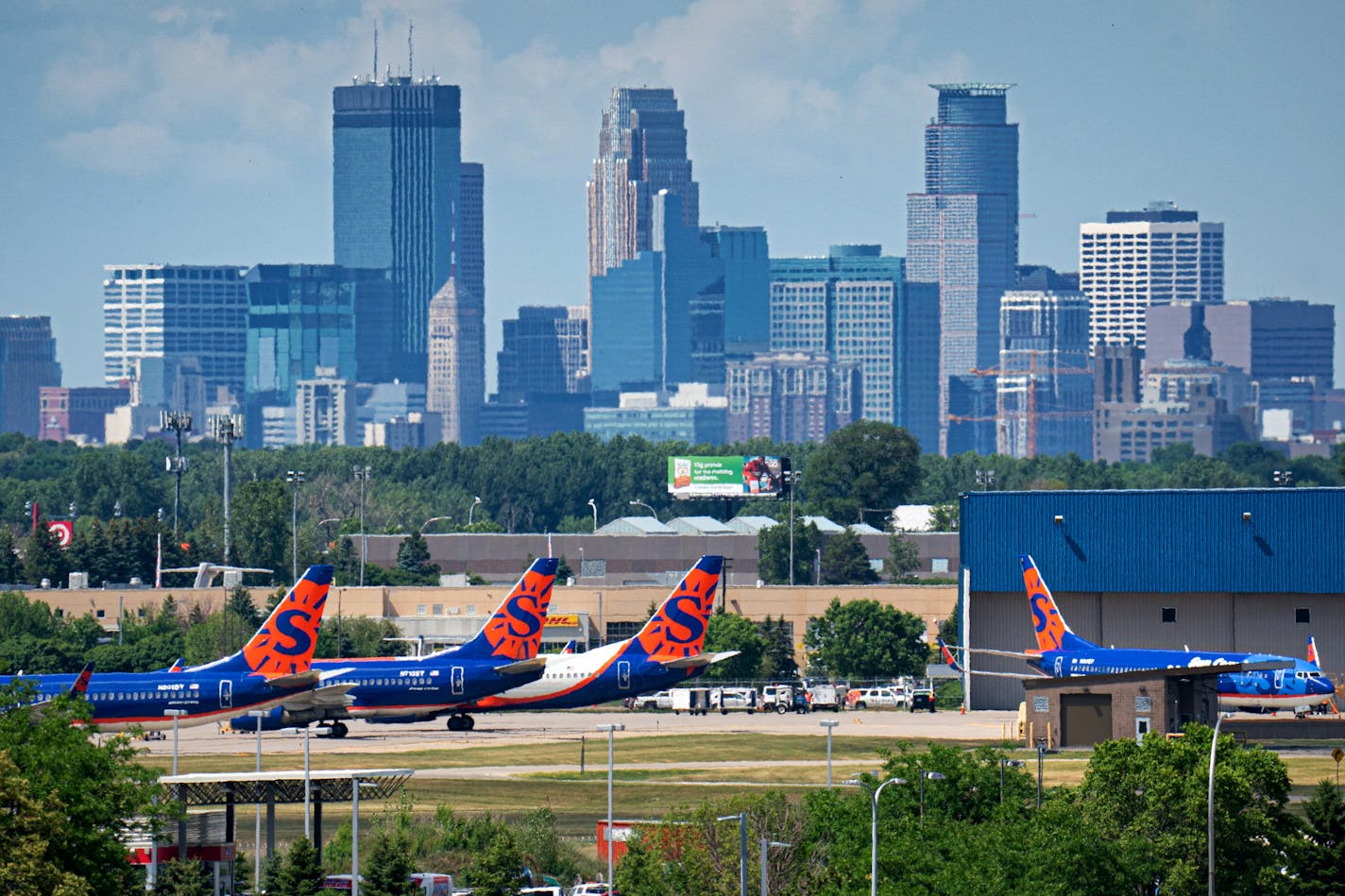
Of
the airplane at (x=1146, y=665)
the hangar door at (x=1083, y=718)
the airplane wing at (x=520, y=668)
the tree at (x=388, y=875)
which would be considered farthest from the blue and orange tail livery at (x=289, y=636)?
the tree at (x=388, y=875)

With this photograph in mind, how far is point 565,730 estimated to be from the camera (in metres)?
126

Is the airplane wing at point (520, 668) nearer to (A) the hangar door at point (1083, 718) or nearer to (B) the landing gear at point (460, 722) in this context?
(B) the landing gear at point (460, 722)

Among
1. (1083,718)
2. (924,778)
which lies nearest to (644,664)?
(1083,718)

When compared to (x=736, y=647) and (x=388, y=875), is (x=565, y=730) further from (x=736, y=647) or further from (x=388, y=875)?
(x=388, y=875)

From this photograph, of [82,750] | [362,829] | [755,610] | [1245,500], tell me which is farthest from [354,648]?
[82,750]

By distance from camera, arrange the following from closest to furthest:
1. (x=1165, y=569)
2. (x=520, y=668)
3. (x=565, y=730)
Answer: (x=520, y=668), (x=565, y=730), (x=1165, y=569)

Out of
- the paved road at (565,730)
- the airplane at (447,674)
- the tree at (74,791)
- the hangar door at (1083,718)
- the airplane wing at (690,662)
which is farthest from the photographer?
the airplane wing at (690,662)

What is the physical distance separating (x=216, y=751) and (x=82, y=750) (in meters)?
47.9

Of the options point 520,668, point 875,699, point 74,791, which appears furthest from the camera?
point 875,699

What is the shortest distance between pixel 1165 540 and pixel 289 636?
143ft

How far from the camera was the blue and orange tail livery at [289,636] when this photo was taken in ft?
379

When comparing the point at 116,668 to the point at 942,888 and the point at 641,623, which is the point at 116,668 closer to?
the point at 641,623

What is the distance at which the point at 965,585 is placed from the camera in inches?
5261

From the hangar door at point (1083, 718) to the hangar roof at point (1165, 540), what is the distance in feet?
65.2
